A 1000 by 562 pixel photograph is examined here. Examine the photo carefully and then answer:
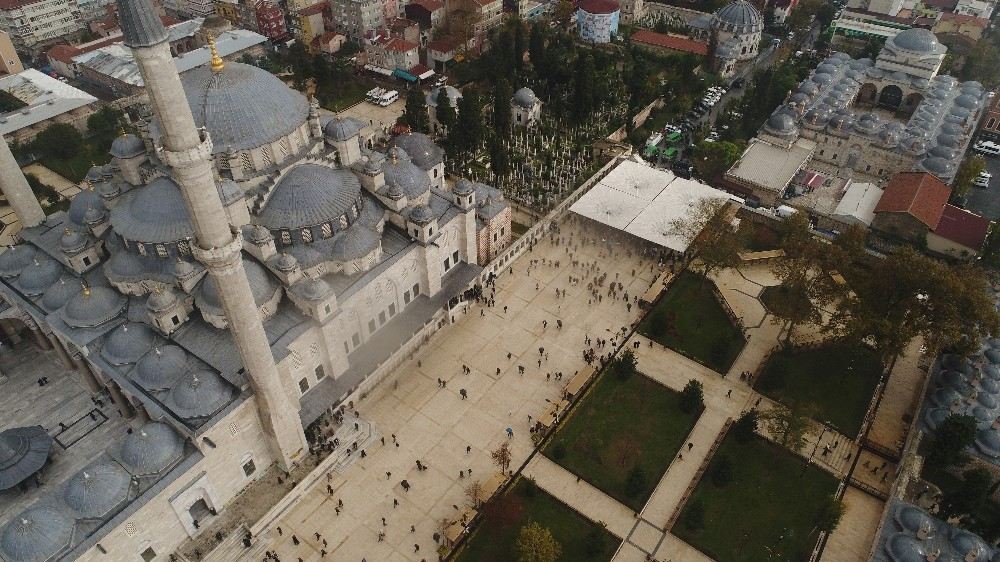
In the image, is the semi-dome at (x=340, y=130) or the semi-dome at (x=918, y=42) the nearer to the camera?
the semi-dome at (x=340, y=130)

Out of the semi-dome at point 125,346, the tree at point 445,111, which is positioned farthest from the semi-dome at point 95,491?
the tree at point 445,111

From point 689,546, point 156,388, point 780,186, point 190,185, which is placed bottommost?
point 689,546

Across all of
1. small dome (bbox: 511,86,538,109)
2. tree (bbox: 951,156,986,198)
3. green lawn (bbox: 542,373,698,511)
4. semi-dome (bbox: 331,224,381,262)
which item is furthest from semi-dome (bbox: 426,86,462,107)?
tree (bbox: 951,156,986,198)

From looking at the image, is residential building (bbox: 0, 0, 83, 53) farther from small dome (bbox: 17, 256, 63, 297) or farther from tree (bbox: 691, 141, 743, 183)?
tree (bbox: 691, 141, 743, 183)

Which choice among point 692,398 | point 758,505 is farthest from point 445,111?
point 758,505

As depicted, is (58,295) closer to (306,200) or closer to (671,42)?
(306,200)

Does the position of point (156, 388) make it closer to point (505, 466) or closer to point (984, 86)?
point (505, 466)

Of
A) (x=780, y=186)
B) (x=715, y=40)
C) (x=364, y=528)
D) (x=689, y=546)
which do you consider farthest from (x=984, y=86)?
(x=364, y=528)

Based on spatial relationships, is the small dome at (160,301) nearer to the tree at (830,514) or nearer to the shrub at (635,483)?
the shrub at (635,483)
